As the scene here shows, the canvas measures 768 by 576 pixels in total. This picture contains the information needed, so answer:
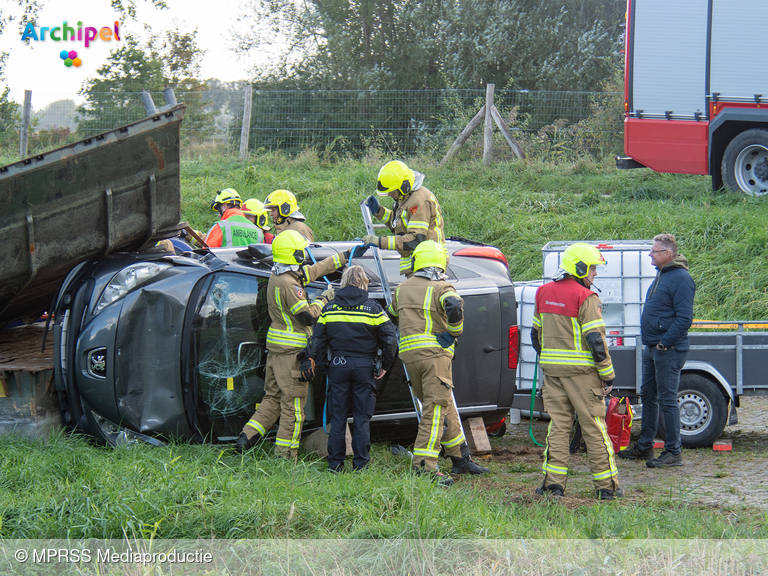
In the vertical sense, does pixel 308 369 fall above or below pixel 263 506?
above

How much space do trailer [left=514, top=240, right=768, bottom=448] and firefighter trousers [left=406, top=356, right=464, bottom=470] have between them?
3.68 feet

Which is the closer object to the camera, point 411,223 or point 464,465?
point 464,465

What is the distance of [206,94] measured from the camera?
48.6ft

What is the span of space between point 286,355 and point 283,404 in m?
0.36

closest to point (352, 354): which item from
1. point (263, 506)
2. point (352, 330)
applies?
point (352, 330)

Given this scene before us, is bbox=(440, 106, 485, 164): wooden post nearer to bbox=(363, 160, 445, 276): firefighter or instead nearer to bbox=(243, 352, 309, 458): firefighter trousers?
bbox=(363, 160, 445, 276): firefighter

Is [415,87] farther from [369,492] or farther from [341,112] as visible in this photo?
[369,492]

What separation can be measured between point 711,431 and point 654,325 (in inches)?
43.2

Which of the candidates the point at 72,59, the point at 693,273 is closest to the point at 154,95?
the point at 72,59

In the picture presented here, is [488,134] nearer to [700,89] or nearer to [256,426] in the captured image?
[700,89]

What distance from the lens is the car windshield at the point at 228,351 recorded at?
4.98 meters

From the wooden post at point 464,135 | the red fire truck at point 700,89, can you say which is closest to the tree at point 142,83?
the wooden post at point 464,135

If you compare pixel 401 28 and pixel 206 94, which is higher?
pixel 401 28

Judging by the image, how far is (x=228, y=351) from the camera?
16.7ft
